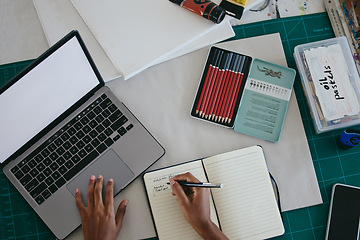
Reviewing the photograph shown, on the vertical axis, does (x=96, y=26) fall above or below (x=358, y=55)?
above

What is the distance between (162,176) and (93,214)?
0.20 m

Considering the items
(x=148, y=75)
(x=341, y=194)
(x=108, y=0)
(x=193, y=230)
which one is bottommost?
(x=341, y=194)

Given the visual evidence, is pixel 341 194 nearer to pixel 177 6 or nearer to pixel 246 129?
pixel 246 129

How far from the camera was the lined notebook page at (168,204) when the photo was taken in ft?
3.04

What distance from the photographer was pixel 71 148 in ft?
3.07

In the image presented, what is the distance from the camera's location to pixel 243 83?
1012mm

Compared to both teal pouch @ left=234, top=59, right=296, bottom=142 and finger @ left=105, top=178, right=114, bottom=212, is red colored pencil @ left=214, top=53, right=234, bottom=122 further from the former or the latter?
finger @ left=105, top=178, right=114, bottom=212

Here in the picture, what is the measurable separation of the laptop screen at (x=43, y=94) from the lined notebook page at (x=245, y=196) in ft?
1.29

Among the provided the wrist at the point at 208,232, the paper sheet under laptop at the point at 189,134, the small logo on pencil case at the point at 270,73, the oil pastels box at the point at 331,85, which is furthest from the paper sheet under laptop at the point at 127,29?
the wrist at the point at 208,232

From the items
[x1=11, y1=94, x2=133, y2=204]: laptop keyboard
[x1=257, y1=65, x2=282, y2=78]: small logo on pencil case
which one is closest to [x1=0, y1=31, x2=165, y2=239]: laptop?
[x1=11, y1=94, x2=133, y2=204]: laptop keyboard

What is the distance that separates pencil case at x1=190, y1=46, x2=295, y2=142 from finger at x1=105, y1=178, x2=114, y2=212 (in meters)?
0.29

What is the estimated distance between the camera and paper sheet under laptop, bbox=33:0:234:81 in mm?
985

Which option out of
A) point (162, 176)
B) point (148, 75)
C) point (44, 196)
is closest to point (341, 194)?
point (162, 176)

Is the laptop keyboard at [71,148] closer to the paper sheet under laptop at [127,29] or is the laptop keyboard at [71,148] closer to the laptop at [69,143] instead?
the laptop at [69,143]
